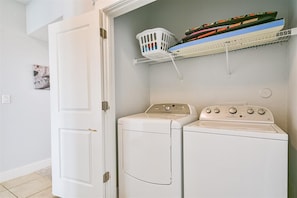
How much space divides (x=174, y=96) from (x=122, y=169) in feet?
3.55

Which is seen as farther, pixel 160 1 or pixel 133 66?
pixel 160 1

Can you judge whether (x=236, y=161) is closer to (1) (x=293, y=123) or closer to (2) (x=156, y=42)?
(1) (x=293, y=123)

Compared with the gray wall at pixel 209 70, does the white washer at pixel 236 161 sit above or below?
below

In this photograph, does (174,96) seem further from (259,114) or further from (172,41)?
(259,114)

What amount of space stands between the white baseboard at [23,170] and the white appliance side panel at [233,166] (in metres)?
2.46

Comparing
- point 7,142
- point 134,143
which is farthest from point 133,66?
point 7,142

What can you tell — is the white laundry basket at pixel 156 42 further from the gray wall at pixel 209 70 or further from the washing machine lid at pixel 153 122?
the washing machine lid at pixel 153 122

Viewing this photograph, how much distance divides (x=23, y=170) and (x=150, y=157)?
2.21 m

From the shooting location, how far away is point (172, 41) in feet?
6.31

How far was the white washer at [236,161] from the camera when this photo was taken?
3.30ft

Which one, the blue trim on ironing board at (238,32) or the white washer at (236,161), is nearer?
the white washer at (236,161)

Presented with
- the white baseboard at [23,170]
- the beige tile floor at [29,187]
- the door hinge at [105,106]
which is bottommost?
the beige tile floor at [29,187]

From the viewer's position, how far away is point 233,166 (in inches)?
43.6

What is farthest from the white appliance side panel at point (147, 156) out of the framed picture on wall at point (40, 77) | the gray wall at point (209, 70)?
the framed picture on wall at point (40, 77)
